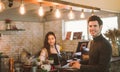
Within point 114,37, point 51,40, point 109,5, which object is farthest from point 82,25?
point 51,40

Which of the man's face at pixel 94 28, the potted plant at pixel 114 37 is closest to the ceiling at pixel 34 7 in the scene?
the potted plant at pixel 114 37

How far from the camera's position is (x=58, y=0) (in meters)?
3.85

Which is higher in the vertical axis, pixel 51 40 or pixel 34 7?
pixel 34 7

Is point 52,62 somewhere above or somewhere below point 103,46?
below

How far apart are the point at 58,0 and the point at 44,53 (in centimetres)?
96

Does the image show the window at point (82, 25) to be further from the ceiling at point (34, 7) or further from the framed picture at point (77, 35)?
the ceiling at point (34, 7)

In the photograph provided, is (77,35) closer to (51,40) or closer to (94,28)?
(51,40)

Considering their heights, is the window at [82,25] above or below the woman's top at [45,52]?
above

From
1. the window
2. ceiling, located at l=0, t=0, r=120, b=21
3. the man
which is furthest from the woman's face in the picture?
the window

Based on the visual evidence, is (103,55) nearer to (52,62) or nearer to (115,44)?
(52,62)

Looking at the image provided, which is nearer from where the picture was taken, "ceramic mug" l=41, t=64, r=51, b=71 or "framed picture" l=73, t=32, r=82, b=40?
"ceramic mug" l=41, t=64, r=51, b=71

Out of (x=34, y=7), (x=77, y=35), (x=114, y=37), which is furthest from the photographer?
(x=77, y=35)

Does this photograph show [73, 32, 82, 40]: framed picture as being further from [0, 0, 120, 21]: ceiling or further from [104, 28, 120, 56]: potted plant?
[104, 28, 120, 56]: potted plant

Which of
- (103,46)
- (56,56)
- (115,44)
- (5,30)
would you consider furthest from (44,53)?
(5,30)
